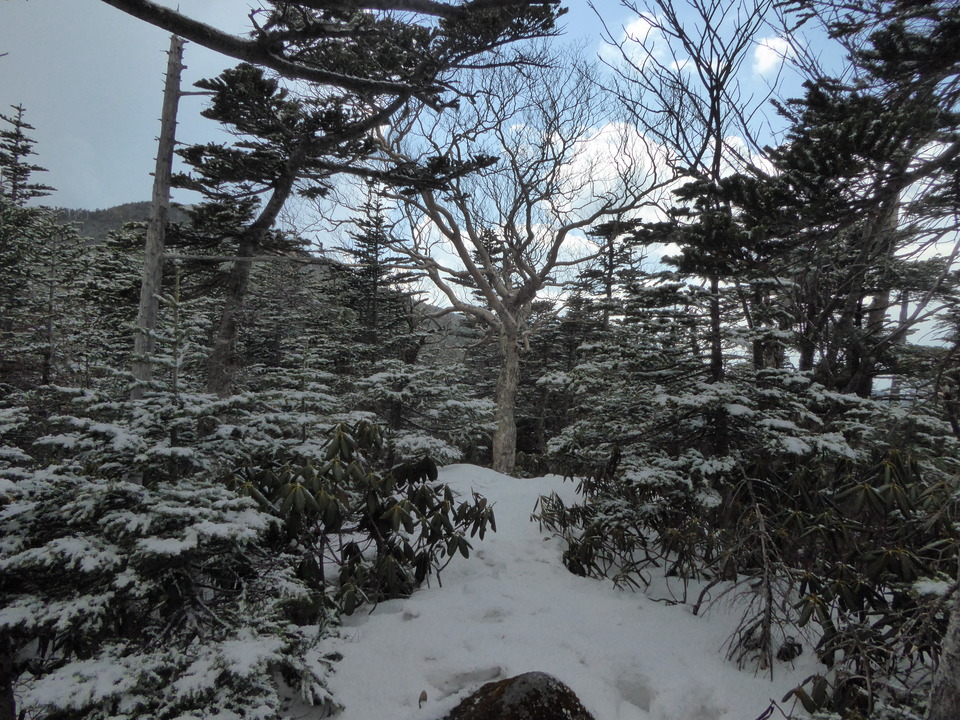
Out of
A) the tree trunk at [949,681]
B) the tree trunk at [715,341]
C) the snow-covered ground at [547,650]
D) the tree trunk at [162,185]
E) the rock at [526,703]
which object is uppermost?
the tree trunk at [162,185]

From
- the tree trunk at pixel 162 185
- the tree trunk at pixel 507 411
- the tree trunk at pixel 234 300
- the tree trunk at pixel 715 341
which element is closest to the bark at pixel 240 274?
the tree trunk at pixel 234 300

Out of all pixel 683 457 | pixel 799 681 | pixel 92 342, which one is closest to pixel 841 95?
pixel 683 457

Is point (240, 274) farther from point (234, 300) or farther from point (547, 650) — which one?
point (547, 650)

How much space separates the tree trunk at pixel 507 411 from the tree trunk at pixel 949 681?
9.49m

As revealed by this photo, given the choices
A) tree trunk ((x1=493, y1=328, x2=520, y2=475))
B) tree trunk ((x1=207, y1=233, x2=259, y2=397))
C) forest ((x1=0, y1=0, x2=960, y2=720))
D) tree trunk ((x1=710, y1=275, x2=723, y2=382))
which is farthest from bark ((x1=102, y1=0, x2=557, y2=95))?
tree trunk ((x1=493, y1=328, x2=520, y2=475))

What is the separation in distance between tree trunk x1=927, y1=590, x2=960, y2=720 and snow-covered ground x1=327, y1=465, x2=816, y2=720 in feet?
3.96

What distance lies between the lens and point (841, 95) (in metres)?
3.14

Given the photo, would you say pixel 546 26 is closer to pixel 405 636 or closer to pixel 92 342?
pixel 405 636

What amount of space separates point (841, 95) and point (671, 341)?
229 centimetres

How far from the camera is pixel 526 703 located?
8.17ft

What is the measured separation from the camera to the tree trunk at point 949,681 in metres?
1.76

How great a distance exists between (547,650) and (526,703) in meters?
0.88

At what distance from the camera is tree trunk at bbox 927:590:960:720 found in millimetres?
1758

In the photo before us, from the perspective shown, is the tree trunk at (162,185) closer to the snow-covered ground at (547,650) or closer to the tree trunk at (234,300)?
the tree trunk at (234,300)
